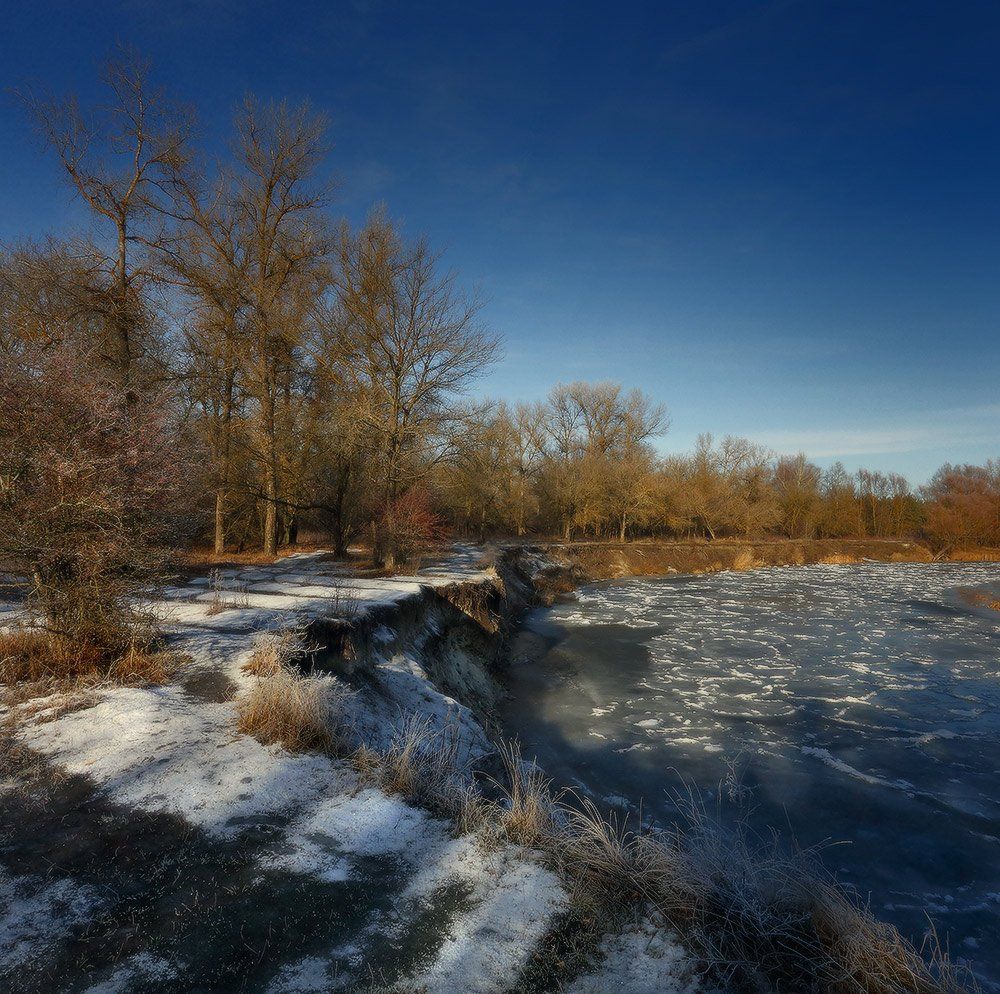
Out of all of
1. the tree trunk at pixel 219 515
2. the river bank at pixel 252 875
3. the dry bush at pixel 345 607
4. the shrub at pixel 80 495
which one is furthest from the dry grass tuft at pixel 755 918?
the tree trunk at pixel 219 515

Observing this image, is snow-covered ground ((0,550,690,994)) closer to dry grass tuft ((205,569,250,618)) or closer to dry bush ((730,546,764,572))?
dry grass tuft ((205,569,250,618))

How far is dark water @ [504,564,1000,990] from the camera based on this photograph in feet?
19.9

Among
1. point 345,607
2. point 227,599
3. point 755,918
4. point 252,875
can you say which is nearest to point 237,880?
point 252,875

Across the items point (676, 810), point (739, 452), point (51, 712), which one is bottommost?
point (676, 810)

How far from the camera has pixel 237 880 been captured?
3.28 meters

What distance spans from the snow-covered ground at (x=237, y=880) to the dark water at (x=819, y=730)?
3585 mm

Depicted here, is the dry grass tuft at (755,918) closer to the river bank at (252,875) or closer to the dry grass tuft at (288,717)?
the river bank at (252,875)

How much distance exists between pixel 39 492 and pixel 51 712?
222 centimetres

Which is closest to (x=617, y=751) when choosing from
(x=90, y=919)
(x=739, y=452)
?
(x=90, y=919)

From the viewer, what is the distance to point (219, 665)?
22.2ft

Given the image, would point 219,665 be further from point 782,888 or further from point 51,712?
point 782,888

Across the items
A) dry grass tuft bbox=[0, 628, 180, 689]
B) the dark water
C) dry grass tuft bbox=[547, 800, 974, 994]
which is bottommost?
the dark water

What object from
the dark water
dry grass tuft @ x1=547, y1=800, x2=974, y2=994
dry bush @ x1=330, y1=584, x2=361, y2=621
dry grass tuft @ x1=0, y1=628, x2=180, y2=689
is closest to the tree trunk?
dry bush @ x1=330, y1=584, x2=361, y2=621

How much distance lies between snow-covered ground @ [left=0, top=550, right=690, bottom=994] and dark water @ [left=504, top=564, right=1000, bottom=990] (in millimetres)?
3585
